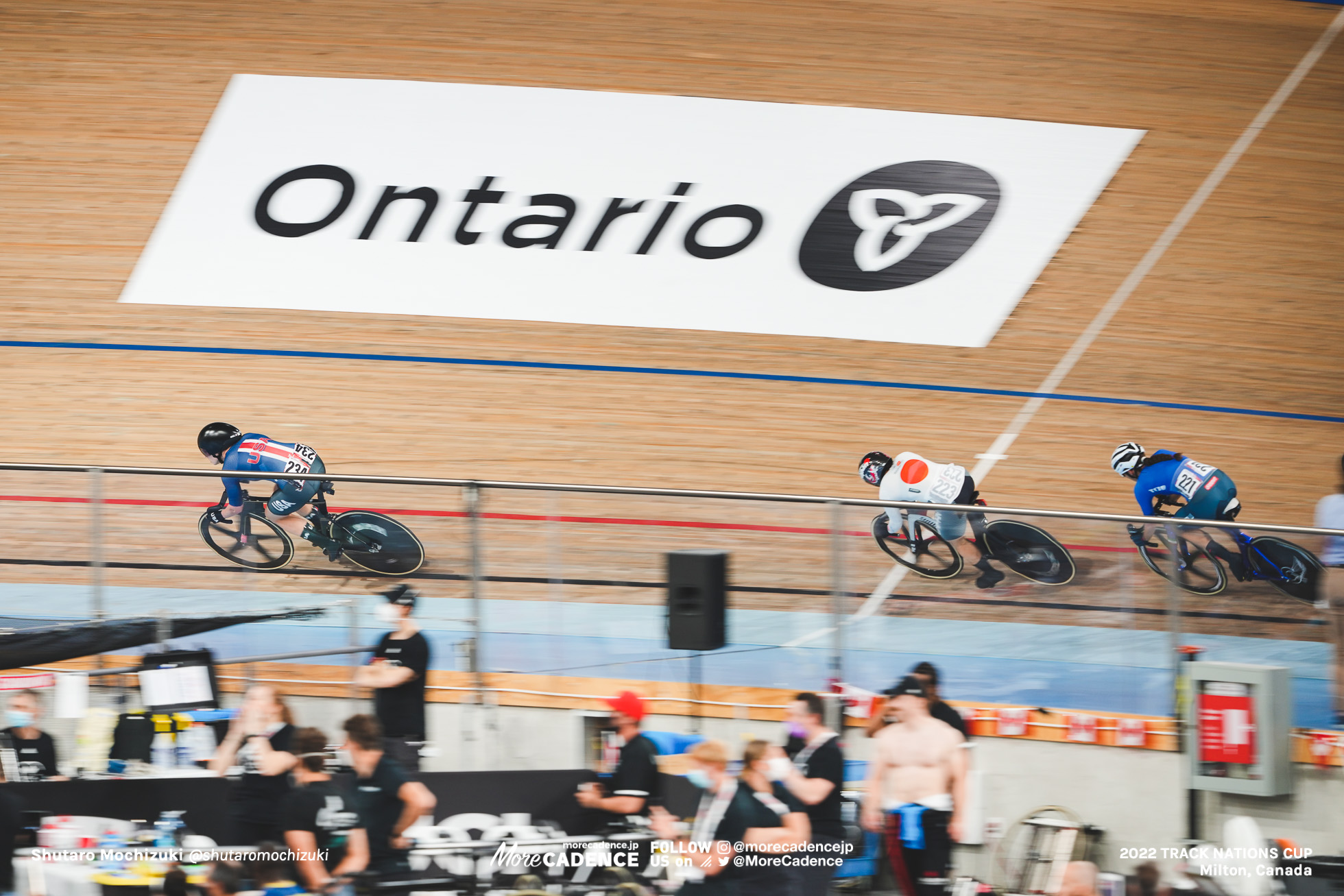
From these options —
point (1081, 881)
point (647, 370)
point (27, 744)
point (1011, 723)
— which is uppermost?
point (647, 370)

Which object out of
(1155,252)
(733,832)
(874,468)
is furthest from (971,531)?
(1155,252)

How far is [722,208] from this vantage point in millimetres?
10773

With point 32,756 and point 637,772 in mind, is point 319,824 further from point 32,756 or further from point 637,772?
point 32,756

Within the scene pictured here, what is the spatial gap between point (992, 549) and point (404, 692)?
7.68 ft

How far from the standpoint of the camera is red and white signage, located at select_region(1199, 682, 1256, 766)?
442 cm

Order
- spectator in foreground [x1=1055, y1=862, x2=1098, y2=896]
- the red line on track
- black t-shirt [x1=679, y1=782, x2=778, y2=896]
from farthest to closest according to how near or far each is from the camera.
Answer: the red line on track → black t-shirt [x1=679, y1=782, x2=778, y2=896] → spectator in foreground [x1=1055, y1=862, x2=1098, y2=896]

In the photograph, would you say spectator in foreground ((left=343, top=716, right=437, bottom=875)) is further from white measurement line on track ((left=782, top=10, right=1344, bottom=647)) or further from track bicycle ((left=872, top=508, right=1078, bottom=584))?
white measurement line on track ((left=782, top=10, right=1344, bottom=647))

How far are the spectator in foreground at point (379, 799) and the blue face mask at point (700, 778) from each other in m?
0.98

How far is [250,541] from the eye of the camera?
5.26 meters

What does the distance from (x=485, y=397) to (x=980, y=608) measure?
578 centimetres

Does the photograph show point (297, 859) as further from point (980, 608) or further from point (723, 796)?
point (980, 608)

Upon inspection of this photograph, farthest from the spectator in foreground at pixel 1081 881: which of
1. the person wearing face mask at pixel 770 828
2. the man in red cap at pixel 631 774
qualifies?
the man in red cap at pixel 631 774

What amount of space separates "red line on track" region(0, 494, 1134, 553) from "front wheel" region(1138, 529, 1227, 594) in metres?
0.30

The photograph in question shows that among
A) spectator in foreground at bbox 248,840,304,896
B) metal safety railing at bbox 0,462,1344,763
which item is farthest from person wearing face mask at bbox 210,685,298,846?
metal safety railing at bbox 0,462,1344,763
